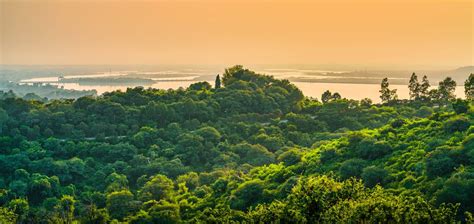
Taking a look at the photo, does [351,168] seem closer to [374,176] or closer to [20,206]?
[374,176]

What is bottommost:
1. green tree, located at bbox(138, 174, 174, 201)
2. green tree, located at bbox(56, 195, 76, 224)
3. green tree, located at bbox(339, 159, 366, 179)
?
green tree, located at bbox(56, 195, 76, 224)

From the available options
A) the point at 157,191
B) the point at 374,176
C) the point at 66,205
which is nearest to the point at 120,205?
the point at 157,191

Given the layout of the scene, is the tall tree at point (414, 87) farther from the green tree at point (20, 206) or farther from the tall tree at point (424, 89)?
the green tree at point (20, 206)

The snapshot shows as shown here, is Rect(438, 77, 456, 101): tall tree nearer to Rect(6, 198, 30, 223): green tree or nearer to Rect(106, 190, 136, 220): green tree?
Rect(106, 190, 136, 220): green tree

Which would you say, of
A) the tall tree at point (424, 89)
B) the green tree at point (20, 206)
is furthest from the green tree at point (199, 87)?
the green tree at point (20, 206)

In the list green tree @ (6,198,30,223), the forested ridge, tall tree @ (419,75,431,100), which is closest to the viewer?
the forested ridge

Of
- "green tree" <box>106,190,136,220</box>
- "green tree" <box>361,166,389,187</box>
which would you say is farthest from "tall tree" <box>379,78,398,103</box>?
"green tree" <box>106,190,136,220</box>

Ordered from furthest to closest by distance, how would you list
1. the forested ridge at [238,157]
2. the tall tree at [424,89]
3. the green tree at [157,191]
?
the tall tree at [424,89] < the green tree at [157,191] < the forested ridge at [238,157]

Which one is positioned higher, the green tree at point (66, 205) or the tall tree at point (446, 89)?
the tall tree at point (446, 89)

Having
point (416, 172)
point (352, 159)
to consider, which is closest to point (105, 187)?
point (352, 159)

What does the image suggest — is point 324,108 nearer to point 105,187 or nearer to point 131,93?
point 131,93
